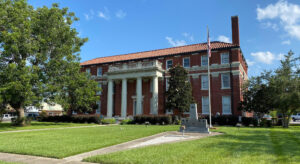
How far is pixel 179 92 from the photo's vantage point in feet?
97.7

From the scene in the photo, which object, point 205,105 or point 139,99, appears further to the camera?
point 139,99

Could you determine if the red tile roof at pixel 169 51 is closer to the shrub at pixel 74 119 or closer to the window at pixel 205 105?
the window at pixel 205 105

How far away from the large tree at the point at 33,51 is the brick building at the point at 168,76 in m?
9.90

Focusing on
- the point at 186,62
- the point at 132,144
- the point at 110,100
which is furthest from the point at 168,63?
the point at 132,144

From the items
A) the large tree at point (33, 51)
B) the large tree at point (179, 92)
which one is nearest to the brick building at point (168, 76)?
the large tree at point (179, 92)

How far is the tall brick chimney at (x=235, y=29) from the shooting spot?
31523 mm

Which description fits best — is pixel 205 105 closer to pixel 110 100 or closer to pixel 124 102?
pixel 124 102

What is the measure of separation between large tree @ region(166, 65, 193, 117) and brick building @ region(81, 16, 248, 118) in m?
3.10

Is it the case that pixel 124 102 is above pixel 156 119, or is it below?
above

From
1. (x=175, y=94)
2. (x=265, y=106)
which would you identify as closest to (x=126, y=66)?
(x=175, y=94)

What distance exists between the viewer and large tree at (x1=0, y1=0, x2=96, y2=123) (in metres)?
20.6

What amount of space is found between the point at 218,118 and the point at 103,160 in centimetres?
2233

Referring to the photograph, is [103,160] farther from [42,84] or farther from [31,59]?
[31,59]

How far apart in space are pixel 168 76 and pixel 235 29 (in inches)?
471
